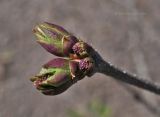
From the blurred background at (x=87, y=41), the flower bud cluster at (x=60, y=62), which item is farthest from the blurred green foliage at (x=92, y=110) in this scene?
the flower bud cluster at (x=60, y=62)

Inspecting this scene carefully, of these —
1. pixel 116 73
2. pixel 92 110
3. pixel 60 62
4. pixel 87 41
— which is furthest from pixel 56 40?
pixel 87 41

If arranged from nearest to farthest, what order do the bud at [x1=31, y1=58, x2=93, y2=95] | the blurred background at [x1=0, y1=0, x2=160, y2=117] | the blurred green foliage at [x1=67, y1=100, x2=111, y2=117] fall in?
the bud at [x1=31, y1=58, x2=93, y2=95]
the blurred green foliage at [x1=67, y1=100, x2=111, y2=117]
the blurred background at [x1=0, y1=0, x2=160, y2=117]

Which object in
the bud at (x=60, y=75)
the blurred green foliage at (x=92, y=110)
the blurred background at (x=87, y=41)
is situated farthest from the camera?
the blurred background at (x=87, y=41)

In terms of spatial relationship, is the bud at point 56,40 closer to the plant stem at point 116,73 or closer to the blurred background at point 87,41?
the plant stem at point 116,73

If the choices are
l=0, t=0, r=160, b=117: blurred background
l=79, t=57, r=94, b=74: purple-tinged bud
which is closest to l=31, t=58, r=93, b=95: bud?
l=79, t=57, r=94, b=74: purple-tinged bud

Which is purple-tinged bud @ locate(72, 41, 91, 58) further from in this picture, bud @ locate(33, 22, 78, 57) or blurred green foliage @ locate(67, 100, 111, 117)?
blurred green foliage @ locate(67, 100, 111, 117)

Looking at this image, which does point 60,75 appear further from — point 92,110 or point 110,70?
point 92,110
